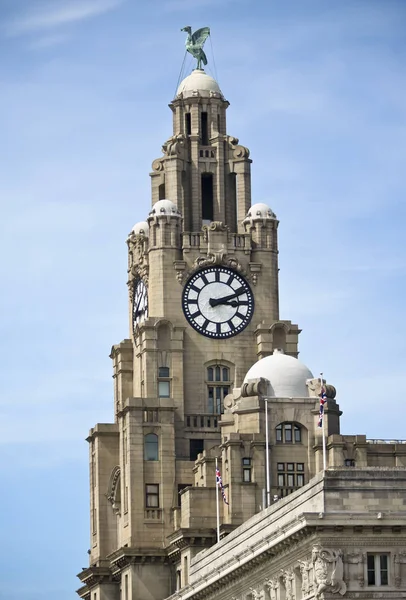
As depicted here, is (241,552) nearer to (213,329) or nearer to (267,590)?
(267,590)

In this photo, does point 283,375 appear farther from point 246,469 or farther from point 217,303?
point 217,303

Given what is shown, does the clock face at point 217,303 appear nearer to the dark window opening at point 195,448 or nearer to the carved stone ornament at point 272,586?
the dark window opening at point 195,448

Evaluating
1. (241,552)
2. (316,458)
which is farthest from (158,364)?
(241,552)

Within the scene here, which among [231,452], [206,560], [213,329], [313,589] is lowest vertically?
[313,589]

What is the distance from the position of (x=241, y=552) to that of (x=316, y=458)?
137 feet

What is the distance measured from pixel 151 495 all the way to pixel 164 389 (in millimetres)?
9649

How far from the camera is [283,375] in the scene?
187250 millimetres

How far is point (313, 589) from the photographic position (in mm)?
128750

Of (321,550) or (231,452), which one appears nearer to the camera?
(321,550)

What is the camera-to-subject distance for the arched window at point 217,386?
19725 centimetres

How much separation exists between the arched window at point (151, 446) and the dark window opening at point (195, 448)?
436 centimetres

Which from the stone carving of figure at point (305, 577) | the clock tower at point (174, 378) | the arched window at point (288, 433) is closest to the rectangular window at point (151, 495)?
the clock tower at point (174, 378)

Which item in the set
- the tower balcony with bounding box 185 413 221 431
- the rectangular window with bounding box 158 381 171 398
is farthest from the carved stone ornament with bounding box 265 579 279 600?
the rectangular window with bounding box 158 381 171 398

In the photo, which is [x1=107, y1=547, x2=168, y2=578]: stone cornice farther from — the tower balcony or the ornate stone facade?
the tower balcony
